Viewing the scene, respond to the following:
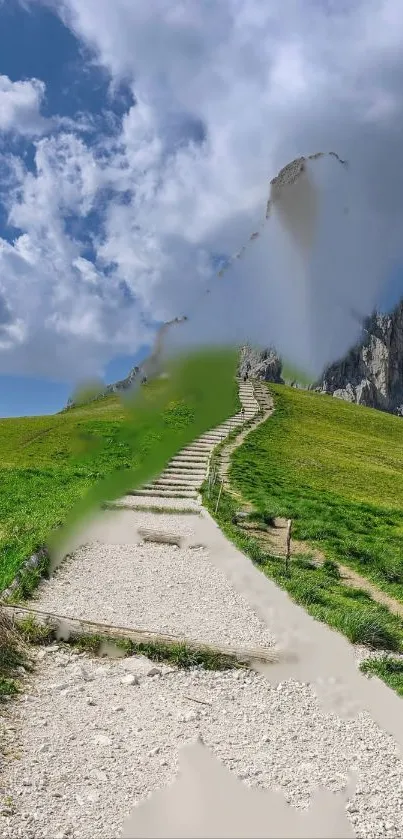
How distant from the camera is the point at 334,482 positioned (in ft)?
119

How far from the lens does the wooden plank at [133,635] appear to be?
10844mm

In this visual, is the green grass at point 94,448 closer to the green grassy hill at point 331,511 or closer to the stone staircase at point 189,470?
the stone staircase at point 189,470

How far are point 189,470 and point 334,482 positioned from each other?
9362 mm

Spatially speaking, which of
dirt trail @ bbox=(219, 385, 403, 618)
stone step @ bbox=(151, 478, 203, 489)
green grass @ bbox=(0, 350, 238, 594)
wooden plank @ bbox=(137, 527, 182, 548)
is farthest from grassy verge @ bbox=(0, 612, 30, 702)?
stone step @ bbox=(151, 478, 203, 489)

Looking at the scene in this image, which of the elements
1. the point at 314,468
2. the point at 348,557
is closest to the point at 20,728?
the point at 348,557

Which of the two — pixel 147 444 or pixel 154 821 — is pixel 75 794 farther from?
pixel 147 444

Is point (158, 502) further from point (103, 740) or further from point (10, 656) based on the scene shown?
point (103, 740)

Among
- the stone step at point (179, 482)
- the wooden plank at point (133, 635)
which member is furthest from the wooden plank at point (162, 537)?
the stone step at point (179, 482)

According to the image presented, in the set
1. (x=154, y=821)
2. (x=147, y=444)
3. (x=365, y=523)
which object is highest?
(x=147, y=444)

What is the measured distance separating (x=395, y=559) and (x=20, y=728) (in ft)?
51.2

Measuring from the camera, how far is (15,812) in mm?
6410

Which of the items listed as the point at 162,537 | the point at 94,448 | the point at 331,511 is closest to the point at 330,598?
the point at 162,537

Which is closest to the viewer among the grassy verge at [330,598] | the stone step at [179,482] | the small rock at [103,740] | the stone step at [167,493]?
the small rock at [103,740]

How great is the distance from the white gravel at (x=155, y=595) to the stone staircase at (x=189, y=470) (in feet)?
32.6
